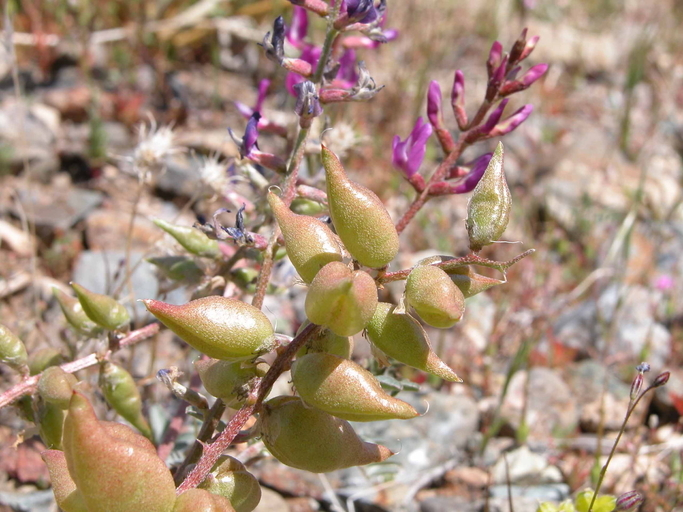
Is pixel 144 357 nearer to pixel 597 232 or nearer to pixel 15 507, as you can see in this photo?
pixel 15 507

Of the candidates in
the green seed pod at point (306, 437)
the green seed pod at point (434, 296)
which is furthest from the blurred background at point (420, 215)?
the green seed pod at point (434, 296)

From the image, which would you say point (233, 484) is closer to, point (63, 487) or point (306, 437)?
point (306, 437)

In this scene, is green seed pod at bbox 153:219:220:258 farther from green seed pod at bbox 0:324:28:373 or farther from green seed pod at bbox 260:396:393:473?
green seed pod at bbox 260:396:393:473

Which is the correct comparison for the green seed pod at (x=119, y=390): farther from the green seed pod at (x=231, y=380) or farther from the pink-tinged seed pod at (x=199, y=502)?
the pink-tinged seed pod at (x=199, y=502)

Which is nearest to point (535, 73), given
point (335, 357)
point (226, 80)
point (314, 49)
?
point (314, 49)

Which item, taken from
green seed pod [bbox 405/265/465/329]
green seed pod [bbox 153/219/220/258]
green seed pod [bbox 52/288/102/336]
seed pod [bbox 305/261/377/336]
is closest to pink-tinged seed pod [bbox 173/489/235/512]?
seed pod [bbox 305/261/377/336]

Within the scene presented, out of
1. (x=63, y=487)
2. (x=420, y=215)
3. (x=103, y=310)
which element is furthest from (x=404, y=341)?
(x=420, y=215)
